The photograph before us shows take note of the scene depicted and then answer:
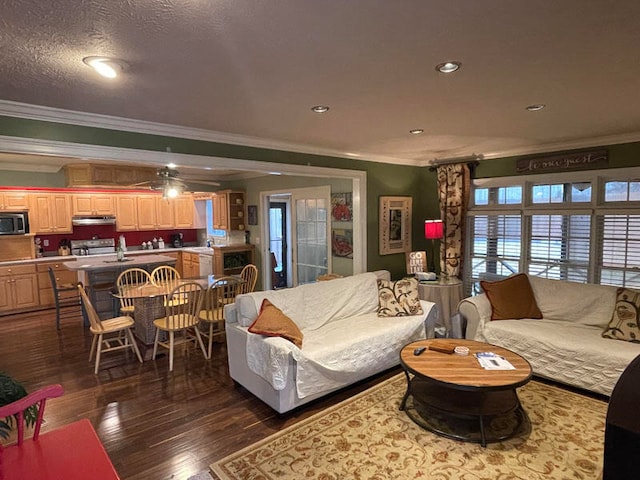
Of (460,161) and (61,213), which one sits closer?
(460,161)

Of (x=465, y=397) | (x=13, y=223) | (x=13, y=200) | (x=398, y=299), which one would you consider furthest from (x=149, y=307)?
(x=13, y=200)

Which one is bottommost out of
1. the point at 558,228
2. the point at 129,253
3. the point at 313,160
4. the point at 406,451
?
the point at 406,451

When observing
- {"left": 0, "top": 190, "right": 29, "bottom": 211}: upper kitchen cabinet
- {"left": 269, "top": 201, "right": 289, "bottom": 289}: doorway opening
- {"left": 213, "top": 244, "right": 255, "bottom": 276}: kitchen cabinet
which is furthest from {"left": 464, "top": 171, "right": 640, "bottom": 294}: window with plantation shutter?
{"left": 0, "top": 190, "right": 29, "bottom": 211}: upper kitchen cabinet

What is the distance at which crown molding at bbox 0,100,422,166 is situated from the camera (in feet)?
8.86

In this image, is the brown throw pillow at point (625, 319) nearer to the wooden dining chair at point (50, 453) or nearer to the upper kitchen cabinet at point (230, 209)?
the wooden dining chair at point (50, 453)

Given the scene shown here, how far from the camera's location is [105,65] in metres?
1.99

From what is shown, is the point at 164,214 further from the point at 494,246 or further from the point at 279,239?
the point at 494,246

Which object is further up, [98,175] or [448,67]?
[448,67]

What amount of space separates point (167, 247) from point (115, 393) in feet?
18.4

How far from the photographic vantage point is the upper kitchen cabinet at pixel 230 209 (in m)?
7.45

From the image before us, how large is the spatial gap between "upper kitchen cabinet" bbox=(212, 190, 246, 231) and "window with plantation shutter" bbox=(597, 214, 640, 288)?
19.7ft

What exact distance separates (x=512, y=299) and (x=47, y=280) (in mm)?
7427

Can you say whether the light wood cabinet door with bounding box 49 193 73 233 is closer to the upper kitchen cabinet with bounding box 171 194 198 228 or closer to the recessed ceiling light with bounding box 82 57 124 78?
the upper kitchen cabinet with bounding box 171 194 198 228

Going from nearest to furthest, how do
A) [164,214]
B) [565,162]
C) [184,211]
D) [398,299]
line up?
1. [398,299]
2. [565,162]
3. [164,214]
4. [184,211]
